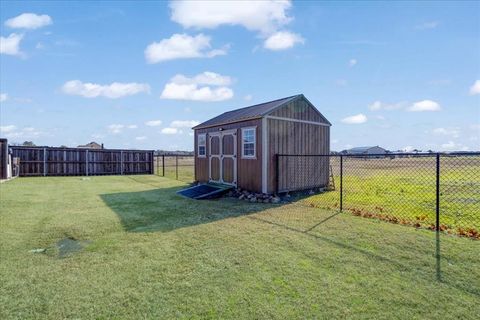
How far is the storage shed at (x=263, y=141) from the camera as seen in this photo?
27.7 feet

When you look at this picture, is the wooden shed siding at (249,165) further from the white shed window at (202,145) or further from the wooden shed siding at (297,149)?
the white shed window at (202,145)

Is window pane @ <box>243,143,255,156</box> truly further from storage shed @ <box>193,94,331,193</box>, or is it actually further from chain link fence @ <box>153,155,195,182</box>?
chain link fence @ <box>153,155,195,182</box>

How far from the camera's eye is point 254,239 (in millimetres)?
4312

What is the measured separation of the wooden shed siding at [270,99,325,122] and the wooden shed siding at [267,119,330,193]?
228 millimetres

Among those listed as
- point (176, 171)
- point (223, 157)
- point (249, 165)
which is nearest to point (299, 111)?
point (249, 165)

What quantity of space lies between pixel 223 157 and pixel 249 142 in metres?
1.71

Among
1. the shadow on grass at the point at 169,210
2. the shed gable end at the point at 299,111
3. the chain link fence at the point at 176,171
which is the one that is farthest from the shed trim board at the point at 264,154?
the chain link fence at the point at 176,171

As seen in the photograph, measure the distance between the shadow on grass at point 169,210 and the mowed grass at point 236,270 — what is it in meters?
0.09

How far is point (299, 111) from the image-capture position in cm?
934

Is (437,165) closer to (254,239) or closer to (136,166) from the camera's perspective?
(254,239)

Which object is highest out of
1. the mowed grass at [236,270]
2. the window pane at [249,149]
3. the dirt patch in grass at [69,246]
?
the window pane at [249,149]

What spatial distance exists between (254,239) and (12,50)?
1408cm

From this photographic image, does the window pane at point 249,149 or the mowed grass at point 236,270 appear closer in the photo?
the mowed grass at point 236,270

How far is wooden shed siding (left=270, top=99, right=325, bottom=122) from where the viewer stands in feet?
28.8
